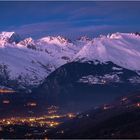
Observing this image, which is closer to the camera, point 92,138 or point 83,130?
point 92,138

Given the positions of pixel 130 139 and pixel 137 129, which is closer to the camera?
pixel 130 139

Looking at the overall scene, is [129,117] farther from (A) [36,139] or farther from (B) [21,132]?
(A) [36,139]

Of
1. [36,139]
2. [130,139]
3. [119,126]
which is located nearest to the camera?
[130,139]

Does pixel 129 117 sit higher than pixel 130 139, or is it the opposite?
pixel 129 117

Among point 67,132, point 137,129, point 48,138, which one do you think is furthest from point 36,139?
point 67,132

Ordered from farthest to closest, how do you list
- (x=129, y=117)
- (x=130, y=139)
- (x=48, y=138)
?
(x=129, y=117) < (x=48, y=138) < (x=130, y=139)

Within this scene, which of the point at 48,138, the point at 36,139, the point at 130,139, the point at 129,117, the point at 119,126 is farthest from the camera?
the point at 129,117

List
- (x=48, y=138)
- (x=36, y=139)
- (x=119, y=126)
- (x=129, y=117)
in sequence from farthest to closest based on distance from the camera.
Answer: (x=129, y=117) → (x=119, y=126) → (x=48, y=138) → (x=36, y=139)

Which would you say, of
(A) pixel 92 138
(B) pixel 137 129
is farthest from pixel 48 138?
(B) pixel 137 129

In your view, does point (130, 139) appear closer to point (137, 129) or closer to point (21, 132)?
point (137, 129)
